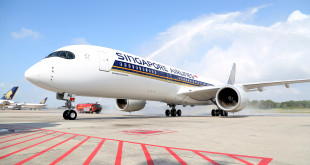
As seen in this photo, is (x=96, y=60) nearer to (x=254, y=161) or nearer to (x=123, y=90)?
(x=123, y=90)

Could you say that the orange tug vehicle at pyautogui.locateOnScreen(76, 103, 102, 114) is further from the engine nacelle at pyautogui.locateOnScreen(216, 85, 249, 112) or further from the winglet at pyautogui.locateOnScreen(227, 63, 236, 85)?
the engine nacelle at pyautogui.locateOnScreen(216, 85, 249, 112)

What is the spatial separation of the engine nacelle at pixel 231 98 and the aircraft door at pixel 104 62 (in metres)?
7.34

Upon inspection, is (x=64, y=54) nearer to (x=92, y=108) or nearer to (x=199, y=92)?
(x=199, y=92)

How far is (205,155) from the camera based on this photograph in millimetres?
3125

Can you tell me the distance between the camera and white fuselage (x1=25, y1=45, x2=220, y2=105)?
30.3 ft

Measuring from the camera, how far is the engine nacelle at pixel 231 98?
12656 millimetres

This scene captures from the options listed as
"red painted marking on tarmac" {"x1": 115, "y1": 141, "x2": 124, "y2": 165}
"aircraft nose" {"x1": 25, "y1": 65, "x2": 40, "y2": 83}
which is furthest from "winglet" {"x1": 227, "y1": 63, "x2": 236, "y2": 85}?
"red painted marking on tarmac" {"x1": 115, "y1": 141, "x2": 124, "y2": 165}

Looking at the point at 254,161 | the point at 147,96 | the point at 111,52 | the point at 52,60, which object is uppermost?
the point at 111,52

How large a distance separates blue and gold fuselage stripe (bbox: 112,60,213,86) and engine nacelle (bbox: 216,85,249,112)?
352 cm

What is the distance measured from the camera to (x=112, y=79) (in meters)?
10.9

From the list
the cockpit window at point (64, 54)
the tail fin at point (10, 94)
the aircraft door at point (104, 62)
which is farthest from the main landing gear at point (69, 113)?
the tail fin at point (10, 94)

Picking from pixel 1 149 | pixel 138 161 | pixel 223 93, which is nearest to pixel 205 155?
pixel 138 161

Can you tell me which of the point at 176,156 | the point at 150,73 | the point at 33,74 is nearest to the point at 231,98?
the point at 150,73

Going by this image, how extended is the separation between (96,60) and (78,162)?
822 centimetres
